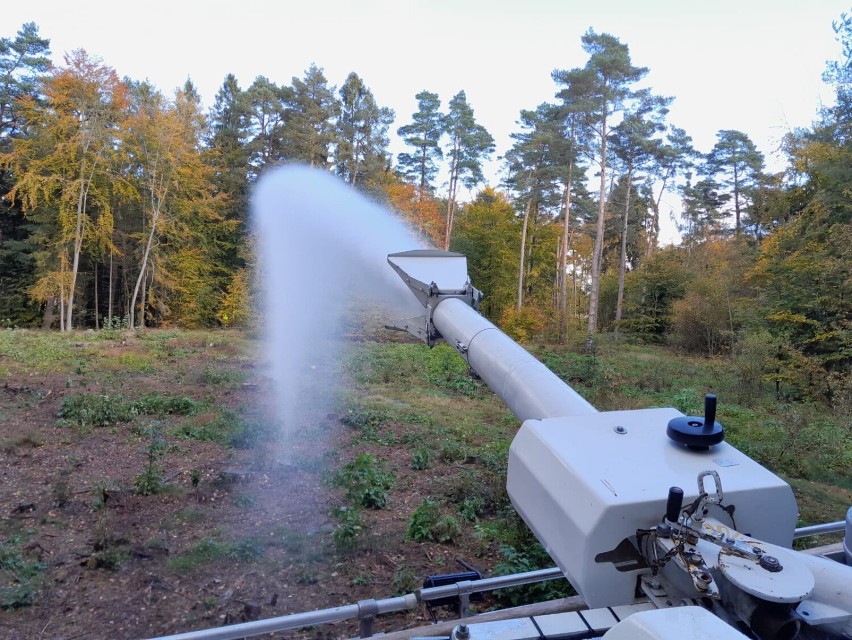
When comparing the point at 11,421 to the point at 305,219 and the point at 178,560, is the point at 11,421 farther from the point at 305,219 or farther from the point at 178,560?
the point at 305,219

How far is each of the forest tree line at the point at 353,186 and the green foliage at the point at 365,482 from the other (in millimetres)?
15382

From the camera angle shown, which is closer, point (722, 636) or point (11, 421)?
point (722, 636)

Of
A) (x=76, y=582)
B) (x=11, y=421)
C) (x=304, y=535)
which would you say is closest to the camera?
(x=76, y=582)

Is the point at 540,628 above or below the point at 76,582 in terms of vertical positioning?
above

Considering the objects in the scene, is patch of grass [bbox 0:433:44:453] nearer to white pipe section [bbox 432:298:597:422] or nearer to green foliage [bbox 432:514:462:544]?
green foliage [bbox 432:514:462:544]

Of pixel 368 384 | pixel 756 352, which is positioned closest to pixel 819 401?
pixel 756 352

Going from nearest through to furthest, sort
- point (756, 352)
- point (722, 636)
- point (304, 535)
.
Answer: point (722, 636)
point (304, 535)
point (756, 352)

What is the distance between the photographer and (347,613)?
265cm

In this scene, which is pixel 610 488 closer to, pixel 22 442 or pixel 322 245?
pixel 322 245

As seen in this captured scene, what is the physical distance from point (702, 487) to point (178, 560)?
211 inches

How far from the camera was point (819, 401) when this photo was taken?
15.6m

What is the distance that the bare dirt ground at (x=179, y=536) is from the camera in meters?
4.72

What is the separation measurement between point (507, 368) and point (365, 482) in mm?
5432

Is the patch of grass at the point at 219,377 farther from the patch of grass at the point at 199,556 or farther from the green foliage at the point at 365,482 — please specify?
the patch of grass at the point at 199,556
